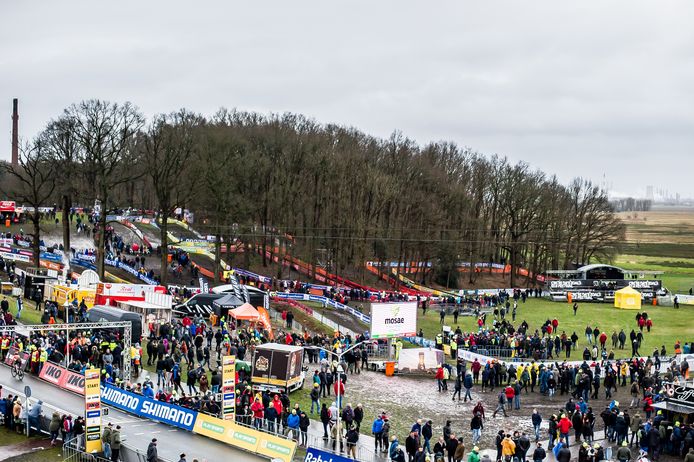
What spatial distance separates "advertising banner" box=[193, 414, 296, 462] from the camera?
27297 millimetres

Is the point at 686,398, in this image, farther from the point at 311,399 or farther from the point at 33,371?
the point at 33,371

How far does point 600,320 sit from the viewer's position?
68.6m

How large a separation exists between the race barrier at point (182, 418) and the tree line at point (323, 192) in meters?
34.3

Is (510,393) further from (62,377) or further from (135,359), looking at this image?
(62,377)

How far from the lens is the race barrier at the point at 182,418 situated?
27.9 m

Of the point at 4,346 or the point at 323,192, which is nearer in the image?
the point at 4,346

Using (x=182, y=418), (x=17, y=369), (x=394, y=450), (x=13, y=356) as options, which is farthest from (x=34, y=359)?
(x=394, y=450)

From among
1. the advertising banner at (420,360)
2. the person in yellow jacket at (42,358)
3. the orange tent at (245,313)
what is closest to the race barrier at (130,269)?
the orange tent at (245,313)

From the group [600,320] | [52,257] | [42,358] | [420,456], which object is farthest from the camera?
[52,257]

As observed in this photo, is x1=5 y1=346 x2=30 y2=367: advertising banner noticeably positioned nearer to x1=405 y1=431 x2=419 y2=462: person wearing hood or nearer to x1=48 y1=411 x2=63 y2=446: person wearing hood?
x1=48 y1=411 x2=63 y2=446: person wearing hood

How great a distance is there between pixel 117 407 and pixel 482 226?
248 feet

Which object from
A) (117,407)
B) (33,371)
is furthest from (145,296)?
(117,407)

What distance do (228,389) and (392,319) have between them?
17.8 meters

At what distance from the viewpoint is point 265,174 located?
8788 centimetres
